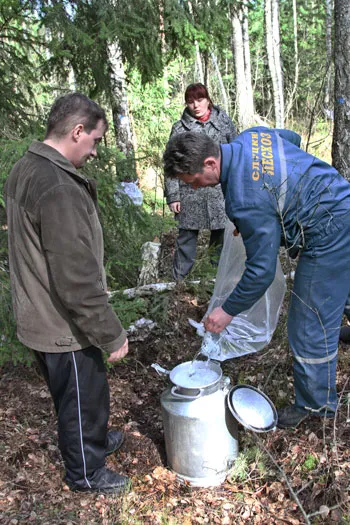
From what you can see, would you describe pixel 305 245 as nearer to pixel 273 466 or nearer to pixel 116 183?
pixel 273 466

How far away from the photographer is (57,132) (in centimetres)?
218

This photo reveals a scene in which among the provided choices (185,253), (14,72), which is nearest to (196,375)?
(185,253)

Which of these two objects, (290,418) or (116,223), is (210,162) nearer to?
(290,418)

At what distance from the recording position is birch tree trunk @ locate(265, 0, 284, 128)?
1311 cm

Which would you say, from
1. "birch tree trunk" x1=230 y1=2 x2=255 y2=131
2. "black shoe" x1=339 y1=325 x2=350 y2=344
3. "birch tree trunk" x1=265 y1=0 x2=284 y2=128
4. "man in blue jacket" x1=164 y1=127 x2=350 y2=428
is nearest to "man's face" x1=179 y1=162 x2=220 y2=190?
"man in blue jacket" x1=164 y1=127 x2=350 y2=428

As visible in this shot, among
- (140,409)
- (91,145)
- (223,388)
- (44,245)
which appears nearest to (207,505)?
(223,388)

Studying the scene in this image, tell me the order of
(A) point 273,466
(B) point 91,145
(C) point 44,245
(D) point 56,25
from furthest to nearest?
(D) point 56,25 < (A) point 273,466 < (B) point 91,145 < (C) point 44,245

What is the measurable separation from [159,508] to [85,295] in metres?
1.35

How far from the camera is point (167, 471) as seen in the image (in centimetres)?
280

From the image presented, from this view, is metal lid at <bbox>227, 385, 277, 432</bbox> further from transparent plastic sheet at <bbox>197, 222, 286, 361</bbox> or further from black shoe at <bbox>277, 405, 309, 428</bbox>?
transparent plastic sheet at <bbox>197, 222, 286, 361</bbox>

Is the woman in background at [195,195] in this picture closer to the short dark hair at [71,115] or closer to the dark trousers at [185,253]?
the dark trousers at [185,253]

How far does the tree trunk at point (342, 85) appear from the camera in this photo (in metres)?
4.71

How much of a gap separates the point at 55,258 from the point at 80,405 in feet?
2.76

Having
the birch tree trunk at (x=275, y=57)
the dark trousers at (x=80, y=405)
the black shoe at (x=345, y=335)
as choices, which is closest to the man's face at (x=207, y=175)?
the dark trousers at (x=80, y=405)
